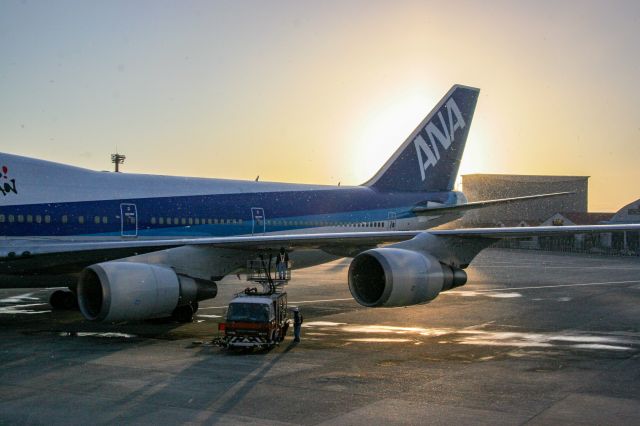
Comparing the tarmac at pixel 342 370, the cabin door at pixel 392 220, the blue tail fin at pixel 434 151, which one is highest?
the blue tail fin at pixel 434 151

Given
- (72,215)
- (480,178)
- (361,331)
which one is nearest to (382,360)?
(361,331)

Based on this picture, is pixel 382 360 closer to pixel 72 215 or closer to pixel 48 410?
pixel 48 410

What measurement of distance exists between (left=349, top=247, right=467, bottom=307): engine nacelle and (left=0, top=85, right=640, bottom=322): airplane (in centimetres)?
3

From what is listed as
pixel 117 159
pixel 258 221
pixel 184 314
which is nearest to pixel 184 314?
pixel 184 314

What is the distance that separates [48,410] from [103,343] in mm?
6852

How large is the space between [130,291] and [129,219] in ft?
17.0

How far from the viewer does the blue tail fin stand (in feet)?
102

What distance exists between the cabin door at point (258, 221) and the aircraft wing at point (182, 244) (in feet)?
16.0

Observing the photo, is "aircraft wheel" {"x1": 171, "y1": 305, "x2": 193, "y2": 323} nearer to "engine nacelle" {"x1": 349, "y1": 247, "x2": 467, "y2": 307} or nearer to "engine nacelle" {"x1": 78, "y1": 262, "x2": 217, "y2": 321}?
"engine nacelle" {"x1": 78, "y1": 262, "x2": 217, "y2": 321}

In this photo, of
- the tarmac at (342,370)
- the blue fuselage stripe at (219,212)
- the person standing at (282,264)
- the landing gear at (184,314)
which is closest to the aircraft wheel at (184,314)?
the landing gear at (184,314)

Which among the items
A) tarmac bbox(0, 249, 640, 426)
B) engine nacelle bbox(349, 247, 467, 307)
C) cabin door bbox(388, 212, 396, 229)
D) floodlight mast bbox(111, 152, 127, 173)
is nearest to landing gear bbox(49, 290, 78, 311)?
tarmac bbox(0, 249, 640, 426)

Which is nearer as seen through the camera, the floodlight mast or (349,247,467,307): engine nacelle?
(349,247,467,307): engine nacelle

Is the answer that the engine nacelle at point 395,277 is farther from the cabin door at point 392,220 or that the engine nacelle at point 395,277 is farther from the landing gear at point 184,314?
the cabin door at point 392,220

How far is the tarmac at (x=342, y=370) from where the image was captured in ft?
36.9
